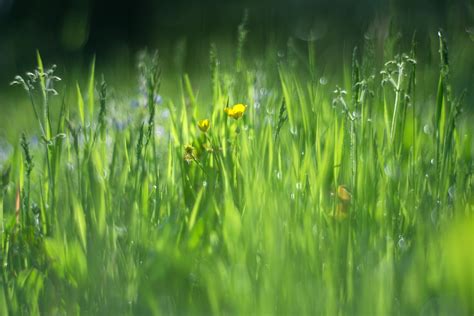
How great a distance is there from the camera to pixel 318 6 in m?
7.12

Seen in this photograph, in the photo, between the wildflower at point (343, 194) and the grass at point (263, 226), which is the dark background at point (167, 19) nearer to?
the grass at point (263, 226)

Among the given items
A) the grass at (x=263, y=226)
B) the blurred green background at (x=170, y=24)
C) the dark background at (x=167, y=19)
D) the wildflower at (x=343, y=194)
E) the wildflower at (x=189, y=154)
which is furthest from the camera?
the dark background at (x=167, y=19)

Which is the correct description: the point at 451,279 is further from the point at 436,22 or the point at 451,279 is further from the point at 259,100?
→ the point at 436,22

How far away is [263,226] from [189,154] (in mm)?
408

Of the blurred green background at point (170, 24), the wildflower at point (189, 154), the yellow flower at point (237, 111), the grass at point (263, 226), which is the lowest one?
the grass at point (263, 226)

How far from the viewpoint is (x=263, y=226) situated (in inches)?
55.7

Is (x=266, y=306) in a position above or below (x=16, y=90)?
below

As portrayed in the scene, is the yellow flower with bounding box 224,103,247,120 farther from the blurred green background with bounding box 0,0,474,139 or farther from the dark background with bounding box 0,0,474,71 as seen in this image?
the dark background with bounding box 0,0,474,71

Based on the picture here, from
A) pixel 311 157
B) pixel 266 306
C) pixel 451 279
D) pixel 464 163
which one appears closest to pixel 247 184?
pixel 311 157

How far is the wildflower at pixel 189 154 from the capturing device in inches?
68.6

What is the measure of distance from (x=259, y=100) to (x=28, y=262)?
78 cm

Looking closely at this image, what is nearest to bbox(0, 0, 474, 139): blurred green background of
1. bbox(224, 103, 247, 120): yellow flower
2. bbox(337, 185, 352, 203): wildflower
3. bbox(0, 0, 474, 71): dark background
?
bbox(0, 0, 474, 71): dark background

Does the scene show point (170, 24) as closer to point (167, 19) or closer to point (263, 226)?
point (167, 19)

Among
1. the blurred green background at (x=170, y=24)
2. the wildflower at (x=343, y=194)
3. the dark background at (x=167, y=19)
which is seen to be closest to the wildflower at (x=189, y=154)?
the wildflower at (x=343, y=194)
